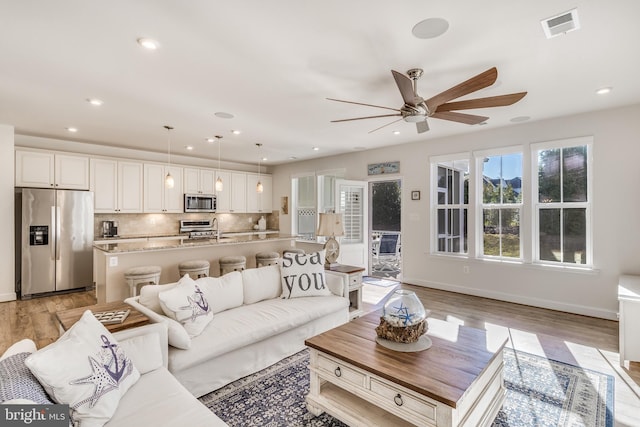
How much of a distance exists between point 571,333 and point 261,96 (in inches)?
172

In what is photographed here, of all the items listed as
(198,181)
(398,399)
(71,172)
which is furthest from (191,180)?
(398,399)

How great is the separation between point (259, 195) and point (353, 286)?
5.05m

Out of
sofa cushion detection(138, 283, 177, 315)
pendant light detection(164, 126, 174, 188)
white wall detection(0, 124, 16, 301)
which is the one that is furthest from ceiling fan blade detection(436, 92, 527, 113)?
white wall detection(0, 124, 16, 301)

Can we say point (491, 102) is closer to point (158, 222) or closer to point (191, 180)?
point (191, 180)

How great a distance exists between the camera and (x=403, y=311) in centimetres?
210

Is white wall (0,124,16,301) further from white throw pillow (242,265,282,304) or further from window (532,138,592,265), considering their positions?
window (532,138,592,265)

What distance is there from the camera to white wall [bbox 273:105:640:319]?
3822mm

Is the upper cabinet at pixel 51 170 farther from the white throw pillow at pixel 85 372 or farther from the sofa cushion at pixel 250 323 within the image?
the white throw pillow at pixel 85 372

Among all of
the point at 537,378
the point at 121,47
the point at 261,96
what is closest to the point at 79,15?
the point at 121,47

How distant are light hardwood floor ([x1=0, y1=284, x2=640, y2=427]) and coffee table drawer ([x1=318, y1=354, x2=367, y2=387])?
1.79 metres

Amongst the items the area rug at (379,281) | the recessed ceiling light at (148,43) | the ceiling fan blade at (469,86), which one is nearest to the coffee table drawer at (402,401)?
the ceiling fan blade at (469,86)

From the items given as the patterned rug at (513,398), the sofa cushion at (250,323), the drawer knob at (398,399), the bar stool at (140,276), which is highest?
the bar stool at (140,276)

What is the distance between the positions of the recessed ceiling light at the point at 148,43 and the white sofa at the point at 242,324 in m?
1.90

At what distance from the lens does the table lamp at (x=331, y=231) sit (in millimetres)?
4027
